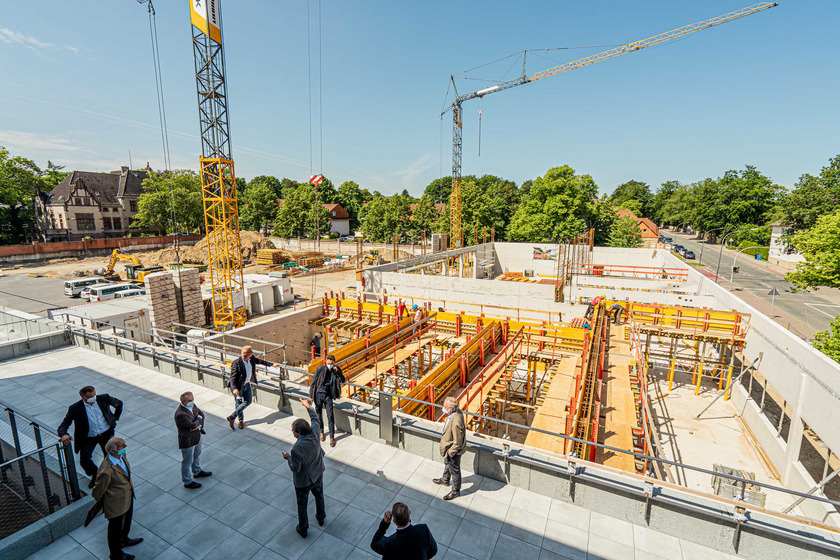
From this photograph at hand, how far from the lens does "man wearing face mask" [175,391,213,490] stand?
575 centimetres

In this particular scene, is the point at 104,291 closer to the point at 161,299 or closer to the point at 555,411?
the point at 161,299

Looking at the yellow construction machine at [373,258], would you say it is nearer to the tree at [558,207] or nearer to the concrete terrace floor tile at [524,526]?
the tree at [558,207]

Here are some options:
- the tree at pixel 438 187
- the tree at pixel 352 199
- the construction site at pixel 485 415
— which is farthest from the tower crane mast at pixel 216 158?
the tree at pixel 438 187

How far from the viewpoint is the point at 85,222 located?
6181 cm

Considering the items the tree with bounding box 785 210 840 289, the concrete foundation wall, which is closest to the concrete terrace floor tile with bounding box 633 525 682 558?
the concrete foundation wall

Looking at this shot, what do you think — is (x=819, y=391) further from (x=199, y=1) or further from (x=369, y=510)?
(x=199, y=1)

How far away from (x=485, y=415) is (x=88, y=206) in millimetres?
77812

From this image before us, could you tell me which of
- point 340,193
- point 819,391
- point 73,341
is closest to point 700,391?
point 819,391

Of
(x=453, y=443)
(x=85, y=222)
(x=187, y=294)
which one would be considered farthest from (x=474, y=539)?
(x=85, y=222)

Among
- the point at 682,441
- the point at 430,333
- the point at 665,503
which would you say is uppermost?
the point at 665,503

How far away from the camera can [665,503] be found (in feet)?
17.0

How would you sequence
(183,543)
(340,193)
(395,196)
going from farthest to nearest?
1. (340,193)
2. (395,196)
3. (183,543)

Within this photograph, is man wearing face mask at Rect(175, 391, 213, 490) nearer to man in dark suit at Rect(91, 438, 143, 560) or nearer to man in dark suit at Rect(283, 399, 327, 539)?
man in dark suit at Rect(91, 438, 143, 560)

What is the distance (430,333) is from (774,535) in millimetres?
13364
